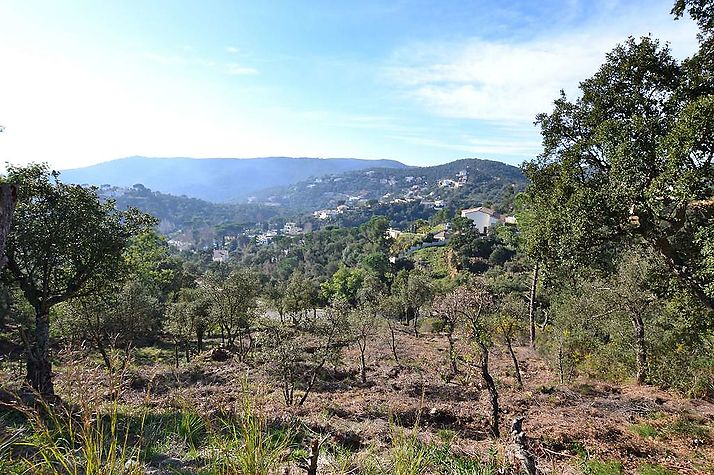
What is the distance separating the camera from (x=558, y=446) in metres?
7.63

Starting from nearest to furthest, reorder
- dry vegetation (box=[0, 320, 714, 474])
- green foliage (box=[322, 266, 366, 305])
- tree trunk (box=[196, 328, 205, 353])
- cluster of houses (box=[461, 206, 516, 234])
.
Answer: dry vegetation (box=[0, 320, 714, 474]), tree trunk (box=[196, 328, 205, 353]), green foliage (box=[322, 266, 366, 305]), cluster of houses (box=[461, 206, 516, 234])

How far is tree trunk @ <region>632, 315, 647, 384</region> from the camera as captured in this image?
1185cm

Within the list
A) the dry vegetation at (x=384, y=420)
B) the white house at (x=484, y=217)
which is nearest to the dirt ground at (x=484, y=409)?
the dry vegetation at (x=384, y=420)

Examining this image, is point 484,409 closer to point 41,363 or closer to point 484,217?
point 41,363

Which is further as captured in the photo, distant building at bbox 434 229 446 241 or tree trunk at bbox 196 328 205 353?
distant building at bbox 434 229 446 241

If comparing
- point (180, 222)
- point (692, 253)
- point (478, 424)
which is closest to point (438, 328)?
point (478, 424)

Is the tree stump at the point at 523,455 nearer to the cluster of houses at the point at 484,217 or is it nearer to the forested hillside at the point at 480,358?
the forested hillside at the point at 480,358

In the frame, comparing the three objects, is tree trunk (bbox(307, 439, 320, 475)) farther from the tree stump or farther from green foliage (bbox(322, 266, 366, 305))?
green foliage (bbox(322, 266, 366, 305))

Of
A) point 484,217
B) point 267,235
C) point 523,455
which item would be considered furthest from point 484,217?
point 267,235

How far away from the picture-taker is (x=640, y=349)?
472 inches

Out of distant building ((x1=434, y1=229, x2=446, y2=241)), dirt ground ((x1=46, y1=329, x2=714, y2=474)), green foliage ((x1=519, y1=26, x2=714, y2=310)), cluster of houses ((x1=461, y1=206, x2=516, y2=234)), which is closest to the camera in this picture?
green foliage ((x1=519, y1=26, x2=714, y2=310))

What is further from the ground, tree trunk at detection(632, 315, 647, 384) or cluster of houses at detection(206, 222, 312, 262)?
tree trunk at detection(632, 315, 647, 384)

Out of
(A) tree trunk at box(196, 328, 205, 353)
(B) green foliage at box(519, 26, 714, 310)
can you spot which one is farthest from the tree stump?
(A) tree trunk at box(196, 328, 205, 353)

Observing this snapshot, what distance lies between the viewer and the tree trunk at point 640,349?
38.9 feet
